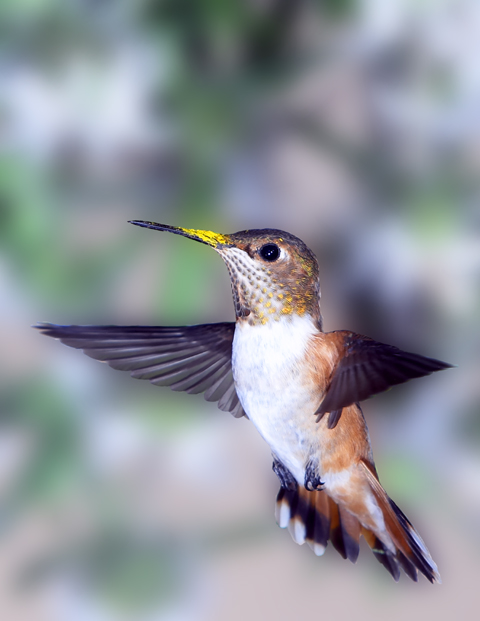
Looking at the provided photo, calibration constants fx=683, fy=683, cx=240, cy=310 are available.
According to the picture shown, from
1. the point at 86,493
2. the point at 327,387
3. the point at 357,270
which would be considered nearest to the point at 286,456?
the point at 327,387

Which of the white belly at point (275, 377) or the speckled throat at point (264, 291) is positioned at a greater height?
the speckled throat at point (264, 291)

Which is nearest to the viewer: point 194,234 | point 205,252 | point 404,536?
Answer: point 194,234

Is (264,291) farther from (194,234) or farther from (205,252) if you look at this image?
(205,252)

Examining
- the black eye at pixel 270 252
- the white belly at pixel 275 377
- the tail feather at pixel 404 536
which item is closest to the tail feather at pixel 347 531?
the tail feather at pixel 404 536

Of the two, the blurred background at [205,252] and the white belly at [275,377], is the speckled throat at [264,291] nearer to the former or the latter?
the white belly at [275,377]

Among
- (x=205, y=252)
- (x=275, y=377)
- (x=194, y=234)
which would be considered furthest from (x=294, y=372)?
(x=205, y=252)

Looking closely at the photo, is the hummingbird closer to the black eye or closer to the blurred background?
the black eye
